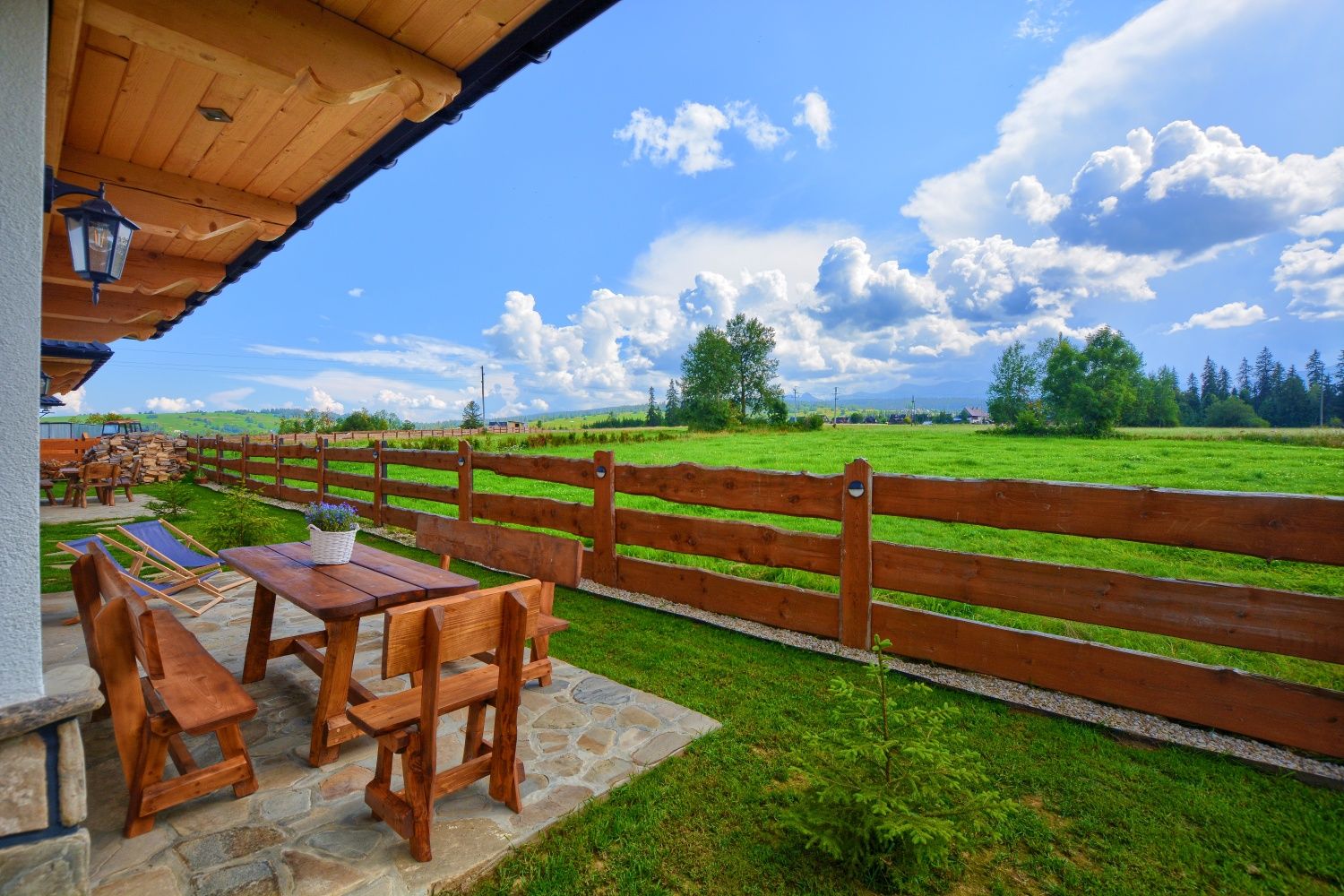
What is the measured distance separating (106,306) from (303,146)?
5.32 meters

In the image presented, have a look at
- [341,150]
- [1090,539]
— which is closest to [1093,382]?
[1090,539]

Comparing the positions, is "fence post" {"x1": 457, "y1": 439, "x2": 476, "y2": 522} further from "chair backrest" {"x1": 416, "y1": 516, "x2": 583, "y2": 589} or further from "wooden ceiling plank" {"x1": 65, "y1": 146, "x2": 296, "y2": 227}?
"wooden ceiling plank" {"x1": 65, "y1": 146, "x2": 296, "y2": 227}

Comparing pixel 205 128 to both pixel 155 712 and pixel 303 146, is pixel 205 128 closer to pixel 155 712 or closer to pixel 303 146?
pixel 303 146

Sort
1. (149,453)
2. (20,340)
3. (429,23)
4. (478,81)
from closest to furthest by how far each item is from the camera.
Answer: (20,340), (429,23), (478,81), (149,453)

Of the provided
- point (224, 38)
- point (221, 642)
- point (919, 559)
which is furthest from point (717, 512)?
point (224, 38)

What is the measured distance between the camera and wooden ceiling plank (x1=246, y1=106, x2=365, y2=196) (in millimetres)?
3688

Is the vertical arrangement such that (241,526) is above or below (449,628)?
below

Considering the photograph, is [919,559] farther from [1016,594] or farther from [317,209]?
[317,209]

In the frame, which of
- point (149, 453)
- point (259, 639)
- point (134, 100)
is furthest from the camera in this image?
point (149, 453)

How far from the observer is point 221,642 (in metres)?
4.47

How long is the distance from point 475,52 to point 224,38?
1088mm

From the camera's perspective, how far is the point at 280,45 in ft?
8.89

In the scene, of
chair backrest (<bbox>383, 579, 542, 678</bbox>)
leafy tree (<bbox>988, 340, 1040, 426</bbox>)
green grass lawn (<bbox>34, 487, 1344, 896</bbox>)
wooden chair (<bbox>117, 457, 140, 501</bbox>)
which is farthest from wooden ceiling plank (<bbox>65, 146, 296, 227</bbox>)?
leafy tree (<bbox>988, 340, 1040, 426</bbox>)

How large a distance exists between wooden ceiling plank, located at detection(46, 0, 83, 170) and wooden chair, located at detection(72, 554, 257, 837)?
2.30 meters
